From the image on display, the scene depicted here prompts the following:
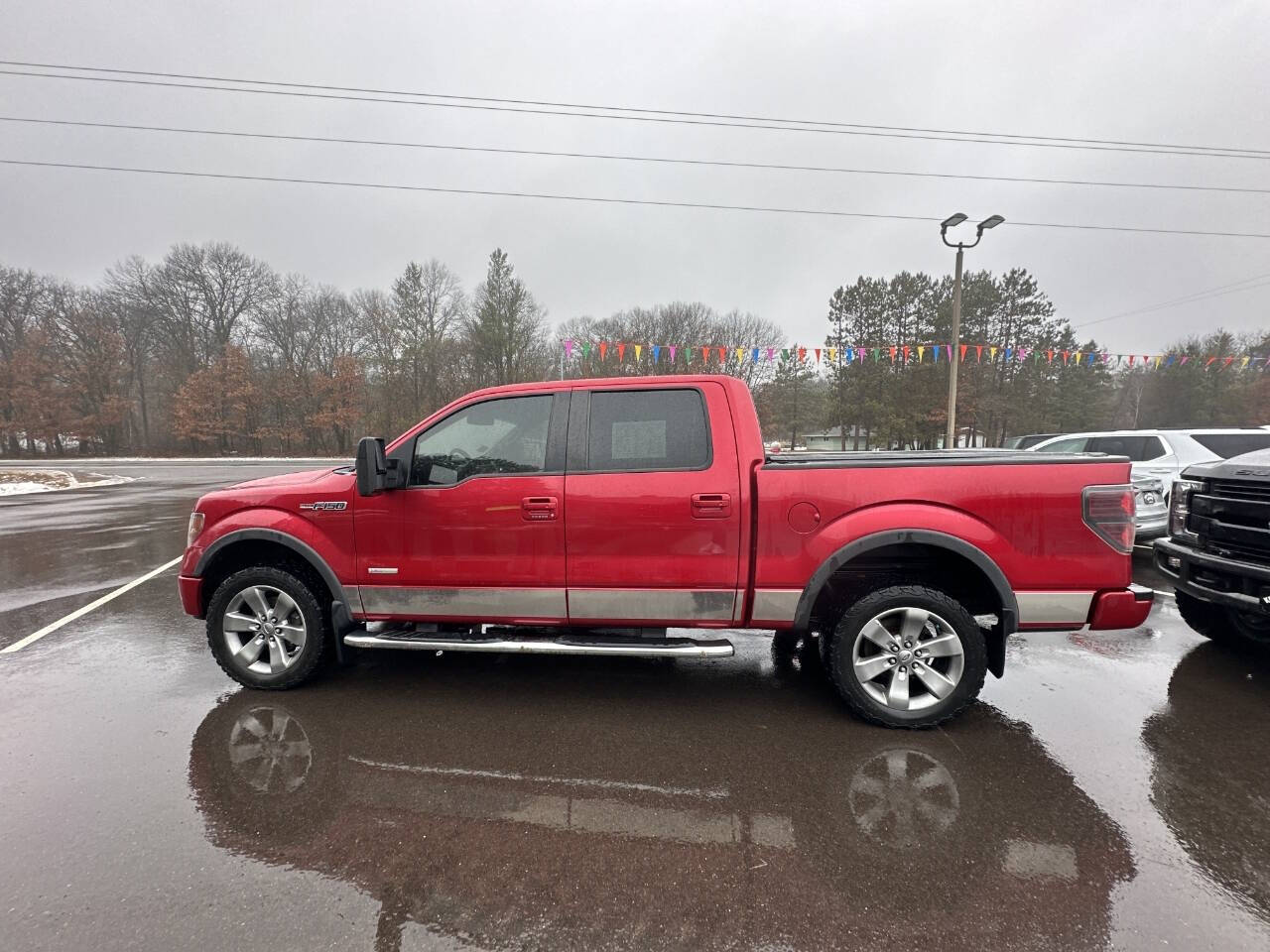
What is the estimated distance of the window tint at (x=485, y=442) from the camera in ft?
12.0

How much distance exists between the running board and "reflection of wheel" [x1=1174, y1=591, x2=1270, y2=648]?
399 centimetres

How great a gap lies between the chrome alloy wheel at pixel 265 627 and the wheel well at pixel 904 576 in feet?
11.0

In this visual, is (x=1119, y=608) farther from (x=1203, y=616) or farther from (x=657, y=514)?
(x=657, y=514)

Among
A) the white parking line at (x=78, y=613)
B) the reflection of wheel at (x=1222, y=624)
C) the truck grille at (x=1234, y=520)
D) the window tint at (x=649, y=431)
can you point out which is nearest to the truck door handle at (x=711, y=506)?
the window tint at (x=649, y=431)

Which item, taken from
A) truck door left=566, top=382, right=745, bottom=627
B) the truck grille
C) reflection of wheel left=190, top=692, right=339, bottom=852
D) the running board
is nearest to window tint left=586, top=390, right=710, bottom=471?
truck door left=566, top=382, right=745, bottom=627

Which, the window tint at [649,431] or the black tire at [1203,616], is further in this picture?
the black tire at [1203,616]

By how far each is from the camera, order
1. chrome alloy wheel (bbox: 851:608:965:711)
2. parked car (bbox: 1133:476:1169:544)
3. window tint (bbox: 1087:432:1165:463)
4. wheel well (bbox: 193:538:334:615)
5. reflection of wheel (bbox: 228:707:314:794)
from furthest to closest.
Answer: window tint (bbox: 1087:432:1165:463) < parked car (bbox: 1133:476:1169:544) < wheel well (bbox: 193:538:334:615) < chrome alloy wheel (bbox: 851:608:965:711) < reflection of wheel (bbox: 228:707:314:794)

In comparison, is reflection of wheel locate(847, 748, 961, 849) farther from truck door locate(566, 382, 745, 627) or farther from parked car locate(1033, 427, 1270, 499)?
parked car locate(1033, 427, 1270, 499)

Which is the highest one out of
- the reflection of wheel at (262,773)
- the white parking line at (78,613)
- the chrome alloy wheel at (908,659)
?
the chrome alloy wheel at (908,659)

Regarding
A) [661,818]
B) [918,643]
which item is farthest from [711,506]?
[661,818]

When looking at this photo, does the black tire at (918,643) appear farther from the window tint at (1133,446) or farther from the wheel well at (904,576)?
the window tint at (1133,446)

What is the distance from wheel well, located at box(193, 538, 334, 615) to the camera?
389 cm

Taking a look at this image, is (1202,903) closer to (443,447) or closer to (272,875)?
(272,875)

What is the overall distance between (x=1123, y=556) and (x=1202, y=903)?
5.47 ft
